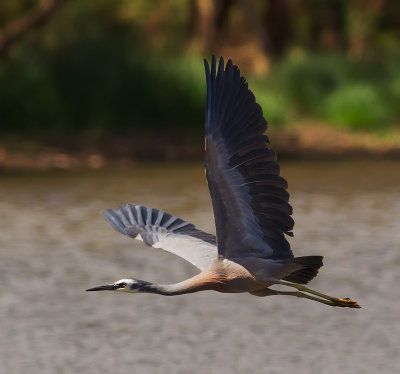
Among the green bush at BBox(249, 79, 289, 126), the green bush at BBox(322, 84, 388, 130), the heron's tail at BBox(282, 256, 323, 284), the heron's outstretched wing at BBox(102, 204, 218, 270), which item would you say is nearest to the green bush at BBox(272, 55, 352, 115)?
the green bush at BBox(249, 79, 289, 126)

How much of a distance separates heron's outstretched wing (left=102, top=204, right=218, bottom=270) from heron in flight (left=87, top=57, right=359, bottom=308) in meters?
0.31

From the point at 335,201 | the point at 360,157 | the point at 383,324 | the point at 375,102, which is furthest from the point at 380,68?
the point at 383,324

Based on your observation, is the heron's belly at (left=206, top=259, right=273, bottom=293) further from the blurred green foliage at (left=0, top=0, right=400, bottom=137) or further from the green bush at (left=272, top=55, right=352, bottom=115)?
the green bush at (left=272, top=55, right=352, bottom=115)

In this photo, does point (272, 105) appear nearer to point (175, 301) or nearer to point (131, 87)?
point (131, 87)

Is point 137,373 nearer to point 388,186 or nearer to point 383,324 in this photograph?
point 383,324

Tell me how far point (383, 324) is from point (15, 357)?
311 centimetres

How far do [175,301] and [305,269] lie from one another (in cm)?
457

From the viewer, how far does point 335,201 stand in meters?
16.6

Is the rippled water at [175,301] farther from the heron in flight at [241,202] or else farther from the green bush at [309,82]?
the green bush at [309,82]

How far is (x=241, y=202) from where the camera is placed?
621 cm

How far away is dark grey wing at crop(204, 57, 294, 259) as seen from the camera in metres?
6.18

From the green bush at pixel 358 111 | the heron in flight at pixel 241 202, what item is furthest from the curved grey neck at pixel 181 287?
the green bush at pixel 358 111

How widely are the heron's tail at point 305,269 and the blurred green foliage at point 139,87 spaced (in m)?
15.7

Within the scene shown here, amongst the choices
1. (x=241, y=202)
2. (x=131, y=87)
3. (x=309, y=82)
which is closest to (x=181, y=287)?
(x=241, y=202)
